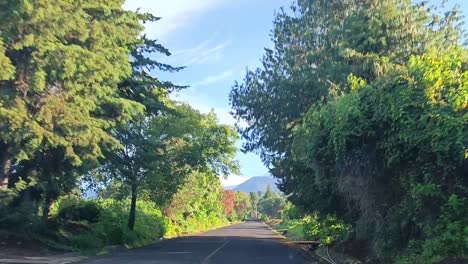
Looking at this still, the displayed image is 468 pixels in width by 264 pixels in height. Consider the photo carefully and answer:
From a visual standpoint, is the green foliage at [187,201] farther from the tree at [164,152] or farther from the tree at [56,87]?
the tree at [56,87]

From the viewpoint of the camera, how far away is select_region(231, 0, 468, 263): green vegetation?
12.2 metres

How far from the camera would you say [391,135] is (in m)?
13.8

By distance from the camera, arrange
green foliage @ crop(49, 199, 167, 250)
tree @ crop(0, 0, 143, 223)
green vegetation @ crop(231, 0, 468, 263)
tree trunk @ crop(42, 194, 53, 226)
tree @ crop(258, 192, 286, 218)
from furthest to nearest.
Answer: tree @ crop(258, 192, 286, 218)
green foliage @ crop(49, 199, 167, 250)
tree trunk @ crop(42, 194, 53, 226)
tree @ crop(0, 0, 143, 223)
green vegetation @ crop(231, 0, 468, 263)

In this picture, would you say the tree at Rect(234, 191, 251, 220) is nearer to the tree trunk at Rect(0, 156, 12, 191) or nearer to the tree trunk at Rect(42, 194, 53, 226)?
the tree trunk at Rect(42, 194, 53, 226)

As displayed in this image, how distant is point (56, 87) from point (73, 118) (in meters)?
1.83

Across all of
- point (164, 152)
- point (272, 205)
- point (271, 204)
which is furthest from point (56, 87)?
point (271, 204)

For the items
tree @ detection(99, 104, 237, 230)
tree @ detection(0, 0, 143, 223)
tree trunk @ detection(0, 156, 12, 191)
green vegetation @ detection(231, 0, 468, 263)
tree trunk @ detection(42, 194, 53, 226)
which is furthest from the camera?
tree @ detection(99, 104, 237, 230)

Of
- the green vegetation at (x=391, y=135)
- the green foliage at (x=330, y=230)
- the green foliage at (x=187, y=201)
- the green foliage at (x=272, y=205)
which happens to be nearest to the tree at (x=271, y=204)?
the green foliage at (x=272, y=205)

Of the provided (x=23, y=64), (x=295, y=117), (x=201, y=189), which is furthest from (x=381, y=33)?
(x=201, y=189)

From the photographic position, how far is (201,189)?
54062 mm

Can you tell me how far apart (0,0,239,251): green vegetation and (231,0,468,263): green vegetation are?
8342 millimetres

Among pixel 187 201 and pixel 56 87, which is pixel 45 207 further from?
pixel 187 201

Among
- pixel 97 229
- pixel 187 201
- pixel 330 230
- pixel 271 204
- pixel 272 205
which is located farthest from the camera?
pixel 271 204

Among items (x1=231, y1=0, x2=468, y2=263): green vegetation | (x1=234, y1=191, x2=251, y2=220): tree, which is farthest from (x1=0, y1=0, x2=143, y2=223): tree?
(x1=234, y1=191, x2=251, y2=220): tree
